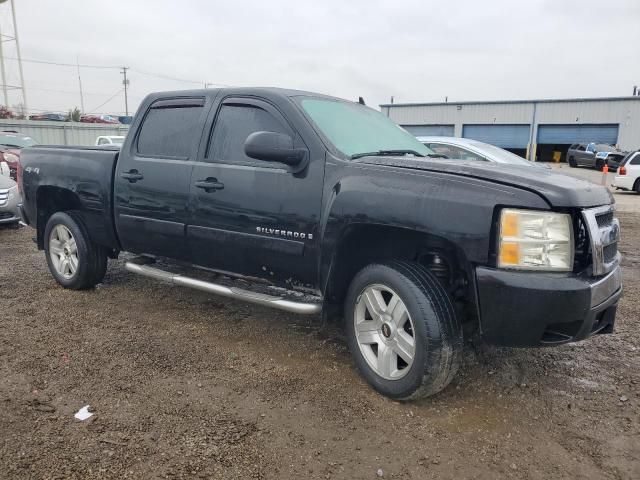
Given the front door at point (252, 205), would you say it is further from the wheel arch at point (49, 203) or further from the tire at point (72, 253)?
the wheel arch at point (49, 203)

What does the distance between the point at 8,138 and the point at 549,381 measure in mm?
15127

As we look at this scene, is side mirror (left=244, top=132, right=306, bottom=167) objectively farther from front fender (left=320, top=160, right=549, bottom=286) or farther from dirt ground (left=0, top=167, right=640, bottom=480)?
dirt ground (left=0, top=167, right=640, bottom=480)

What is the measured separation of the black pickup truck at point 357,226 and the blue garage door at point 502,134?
41381 mm

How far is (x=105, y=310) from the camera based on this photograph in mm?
4703

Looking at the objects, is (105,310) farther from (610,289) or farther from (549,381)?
(610,289)

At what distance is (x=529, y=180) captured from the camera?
9.08ft

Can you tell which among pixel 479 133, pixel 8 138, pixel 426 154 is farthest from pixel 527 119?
pixel 426 154

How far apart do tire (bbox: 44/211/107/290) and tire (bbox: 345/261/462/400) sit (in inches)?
114

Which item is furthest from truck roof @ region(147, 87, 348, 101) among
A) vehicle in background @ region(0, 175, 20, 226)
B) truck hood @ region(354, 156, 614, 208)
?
vehicle in background @ region(0, 175, 20, 226)

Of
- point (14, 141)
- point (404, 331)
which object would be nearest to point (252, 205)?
point (404, 331)

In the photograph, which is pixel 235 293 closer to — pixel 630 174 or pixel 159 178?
pixel 159 178

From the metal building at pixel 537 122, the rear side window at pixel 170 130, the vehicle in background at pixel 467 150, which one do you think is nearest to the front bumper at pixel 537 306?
the rear side window at pixel 170 130

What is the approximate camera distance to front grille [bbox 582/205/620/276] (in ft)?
8.96

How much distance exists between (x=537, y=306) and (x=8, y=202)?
8624 mm
